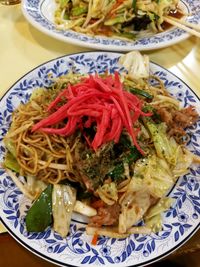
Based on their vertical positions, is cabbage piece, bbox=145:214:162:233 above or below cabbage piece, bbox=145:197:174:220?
below

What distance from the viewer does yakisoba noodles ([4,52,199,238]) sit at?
1.09 m

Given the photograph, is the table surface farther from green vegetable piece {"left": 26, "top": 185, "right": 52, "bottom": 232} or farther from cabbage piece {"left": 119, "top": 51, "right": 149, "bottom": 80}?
green vegetable piece {"left": 26, "top": 185, "right": 52, "bottom": 232}

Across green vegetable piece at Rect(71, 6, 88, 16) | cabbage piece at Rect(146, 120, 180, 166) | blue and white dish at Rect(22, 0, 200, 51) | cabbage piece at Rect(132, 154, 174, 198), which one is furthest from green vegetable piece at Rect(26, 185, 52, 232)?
green vegetable piece at Rect(71, 6, 88, 16)

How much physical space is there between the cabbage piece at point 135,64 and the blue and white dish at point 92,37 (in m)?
0.11

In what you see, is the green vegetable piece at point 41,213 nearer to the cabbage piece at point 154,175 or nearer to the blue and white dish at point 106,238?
the blue and white dish at point 106,238

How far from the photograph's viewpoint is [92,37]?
1.82 m

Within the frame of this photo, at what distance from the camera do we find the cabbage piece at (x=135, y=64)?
60.1 inches

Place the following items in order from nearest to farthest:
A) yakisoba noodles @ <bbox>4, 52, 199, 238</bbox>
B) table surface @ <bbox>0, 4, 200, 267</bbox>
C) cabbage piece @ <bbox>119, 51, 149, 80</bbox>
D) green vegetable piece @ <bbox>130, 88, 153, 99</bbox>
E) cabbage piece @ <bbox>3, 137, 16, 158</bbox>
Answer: yakisoba noodles @ <bbox>4, 52, 199, 238</bbox> < cabbage piece @ <bbox>3, 137, 16, 158</bbox> < green vegetable piece @ <bbox>130, 88, 153, 99</bbox> < cabbage piece @ <bbox>119, 51, 149, 80</bbox> < table surface @ <bbox>0, 4, 200, 267</bbox>

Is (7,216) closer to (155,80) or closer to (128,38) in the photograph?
(155,80)

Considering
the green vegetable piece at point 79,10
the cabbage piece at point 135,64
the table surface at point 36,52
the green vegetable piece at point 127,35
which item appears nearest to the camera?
the cabbage piece at point 135,64

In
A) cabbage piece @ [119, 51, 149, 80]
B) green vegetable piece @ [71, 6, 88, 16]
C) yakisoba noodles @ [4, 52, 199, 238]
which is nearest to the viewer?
yakisoba noodles @ [4, 52, 199, 238]

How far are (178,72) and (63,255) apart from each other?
1119 millimetres

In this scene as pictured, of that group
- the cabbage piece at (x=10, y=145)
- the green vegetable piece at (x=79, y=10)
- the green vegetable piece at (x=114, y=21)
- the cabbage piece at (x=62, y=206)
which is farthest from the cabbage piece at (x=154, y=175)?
the green vegetable piece at (x=79, y=10)

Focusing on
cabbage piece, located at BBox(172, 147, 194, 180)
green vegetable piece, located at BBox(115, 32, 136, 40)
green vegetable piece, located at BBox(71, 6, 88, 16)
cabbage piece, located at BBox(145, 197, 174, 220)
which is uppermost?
green vegetable piece, located at BBox(71, 6, 88, 16)
